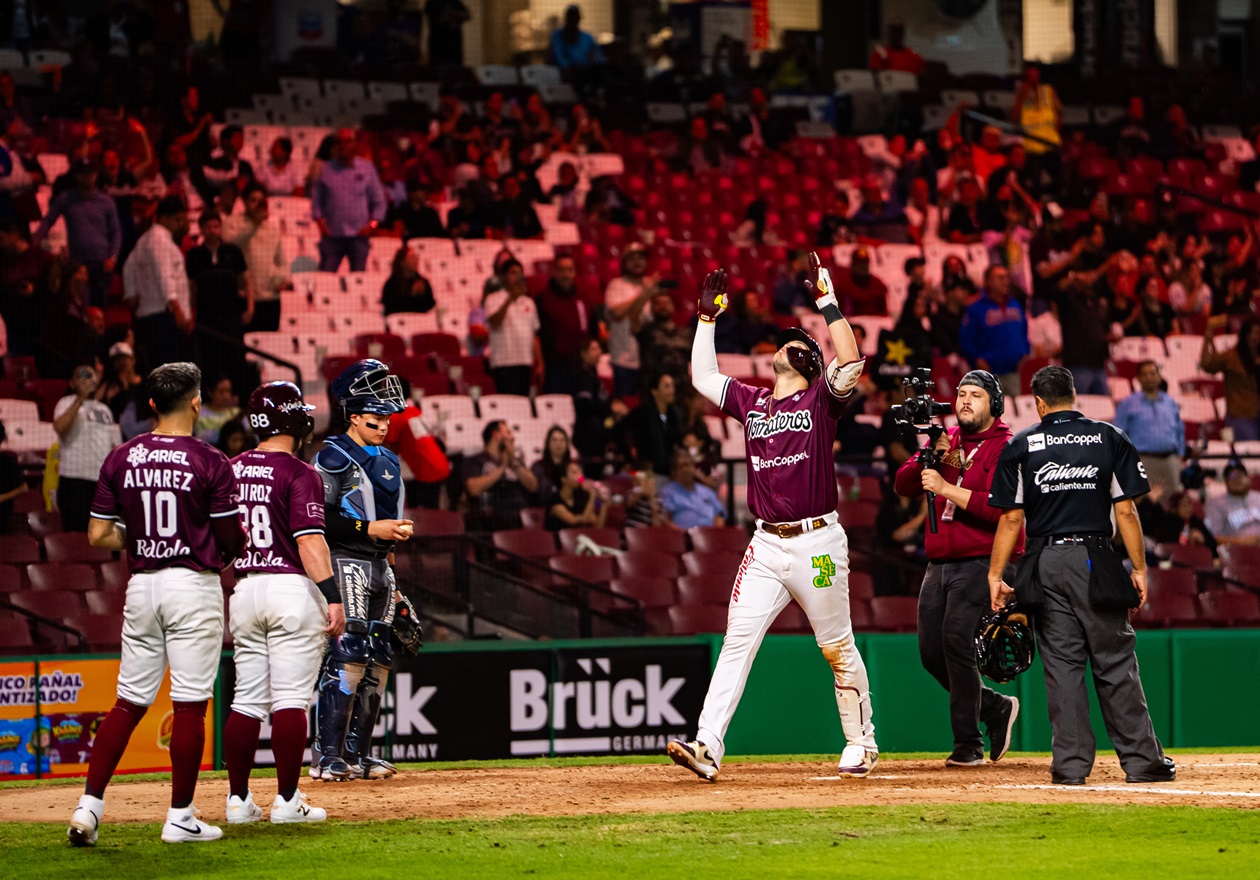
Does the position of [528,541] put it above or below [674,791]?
above

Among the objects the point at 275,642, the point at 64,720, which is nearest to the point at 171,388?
the point at 275,642

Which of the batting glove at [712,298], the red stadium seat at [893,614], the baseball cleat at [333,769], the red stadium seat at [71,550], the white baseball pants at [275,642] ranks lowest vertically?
the red stadium seat at [893,614]

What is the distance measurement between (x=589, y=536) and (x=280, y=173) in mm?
7210

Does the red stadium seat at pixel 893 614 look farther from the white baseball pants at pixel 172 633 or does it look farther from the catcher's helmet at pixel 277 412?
the white baseball pants at pixel 172 633

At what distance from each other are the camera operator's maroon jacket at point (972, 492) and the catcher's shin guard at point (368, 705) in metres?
2.65

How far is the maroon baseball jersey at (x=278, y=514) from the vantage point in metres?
6.71

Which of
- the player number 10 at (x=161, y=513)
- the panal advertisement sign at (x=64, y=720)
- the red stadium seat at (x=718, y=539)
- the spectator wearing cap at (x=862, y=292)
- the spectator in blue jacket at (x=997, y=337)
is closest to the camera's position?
the player number 10 at (x=161, y=513)

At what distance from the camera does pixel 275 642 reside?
6.67 m

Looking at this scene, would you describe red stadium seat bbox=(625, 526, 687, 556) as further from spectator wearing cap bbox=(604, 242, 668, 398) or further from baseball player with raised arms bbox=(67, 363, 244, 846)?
baseball player with raised arms bbox=(67, 363, 244, 846)

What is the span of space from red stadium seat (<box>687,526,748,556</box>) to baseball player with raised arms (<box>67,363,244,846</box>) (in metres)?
6.91

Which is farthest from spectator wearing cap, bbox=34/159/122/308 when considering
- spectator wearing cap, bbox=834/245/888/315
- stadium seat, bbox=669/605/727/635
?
spectator wearing cap, bbox=834/245/888/315

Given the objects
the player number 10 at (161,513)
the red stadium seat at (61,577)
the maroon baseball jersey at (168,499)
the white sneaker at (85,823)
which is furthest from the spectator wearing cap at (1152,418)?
the white sneaker at (85,823)

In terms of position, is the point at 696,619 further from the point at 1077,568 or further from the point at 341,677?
the point at 1077,568

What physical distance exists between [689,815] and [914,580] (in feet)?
22.5
